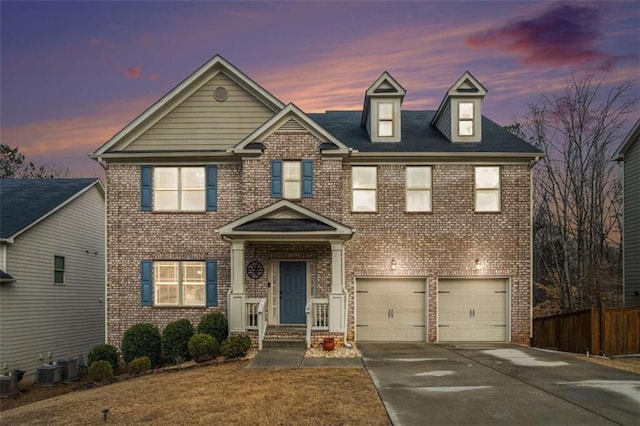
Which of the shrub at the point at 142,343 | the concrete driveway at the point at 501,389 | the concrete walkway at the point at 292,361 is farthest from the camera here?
the shrub at the point at 142,343

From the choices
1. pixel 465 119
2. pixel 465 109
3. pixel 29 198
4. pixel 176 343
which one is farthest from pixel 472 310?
pixel 29 198

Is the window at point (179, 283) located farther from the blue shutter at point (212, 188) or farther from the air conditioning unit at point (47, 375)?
the air conditioning unit at point (47, 375)

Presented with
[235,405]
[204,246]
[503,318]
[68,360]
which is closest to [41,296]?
[68,360]

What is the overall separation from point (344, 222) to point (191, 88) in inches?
285

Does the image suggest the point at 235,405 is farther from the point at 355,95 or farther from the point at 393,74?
the point at 355,95

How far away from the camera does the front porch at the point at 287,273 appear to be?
1577 centimetres

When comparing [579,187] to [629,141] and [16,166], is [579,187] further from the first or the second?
[16,166]

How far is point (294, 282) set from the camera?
701 inches

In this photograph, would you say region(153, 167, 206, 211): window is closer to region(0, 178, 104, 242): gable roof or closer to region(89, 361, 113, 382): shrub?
region(0, 178, 104, 242): gable roof

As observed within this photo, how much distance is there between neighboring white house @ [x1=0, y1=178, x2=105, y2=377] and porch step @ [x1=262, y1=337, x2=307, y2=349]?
8.90 meters

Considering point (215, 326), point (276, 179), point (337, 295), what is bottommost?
point (215, 326)

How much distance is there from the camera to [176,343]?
16.2 metres

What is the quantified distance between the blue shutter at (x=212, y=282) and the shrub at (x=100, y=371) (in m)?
3.86

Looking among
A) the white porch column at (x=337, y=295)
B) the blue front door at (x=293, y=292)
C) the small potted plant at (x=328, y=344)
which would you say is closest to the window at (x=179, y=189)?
the blue front door at (x=293, y=292)
